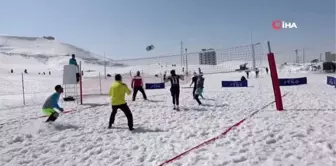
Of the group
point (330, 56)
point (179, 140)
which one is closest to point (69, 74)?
point (179, 140)

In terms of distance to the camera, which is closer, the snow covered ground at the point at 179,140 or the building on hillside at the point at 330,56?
the snow covered ground at the point at 179,140

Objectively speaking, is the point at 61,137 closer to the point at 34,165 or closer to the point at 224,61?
the point at 34,165

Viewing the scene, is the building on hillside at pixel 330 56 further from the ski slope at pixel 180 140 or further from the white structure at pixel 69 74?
the white structure at pixel 69 74

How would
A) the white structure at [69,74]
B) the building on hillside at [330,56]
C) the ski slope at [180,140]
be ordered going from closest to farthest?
the ski slope at [180,140] < the white structure at [69,74] < the building on hillside at [330,56]

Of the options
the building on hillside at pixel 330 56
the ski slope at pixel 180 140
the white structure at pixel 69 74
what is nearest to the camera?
the ski slope at pixel 180 140

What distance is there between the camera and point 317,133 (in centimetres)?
582

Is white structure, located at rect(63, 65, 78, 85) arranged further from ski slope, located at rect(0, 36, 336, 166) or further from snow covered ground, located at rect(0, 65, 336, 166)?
snow covered ground, located at rect(0, 65, 336, 166)

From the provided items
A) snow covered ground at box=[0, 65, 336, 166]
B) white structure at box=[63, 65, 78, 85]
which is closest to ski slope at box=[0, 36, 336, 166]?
snow covered ground at box=[0, 65, 336, 166]

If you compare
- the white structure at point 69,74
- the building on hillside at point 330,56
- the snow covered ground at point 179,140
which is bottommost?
the snow covered ground at point 179,140

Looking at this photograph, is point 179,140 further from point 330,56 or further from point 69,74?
point 330,56

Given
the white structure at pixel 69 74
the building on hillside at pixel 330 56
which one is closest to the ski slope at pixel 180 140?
the white structure at pixel 69 74

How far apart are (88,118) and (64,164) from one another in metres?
4.31

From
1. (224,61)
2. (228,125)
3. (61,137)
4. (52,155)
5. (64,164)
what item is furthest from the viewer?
(224,61)

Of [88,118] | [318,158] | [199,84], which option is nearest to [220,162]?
[318,158]
